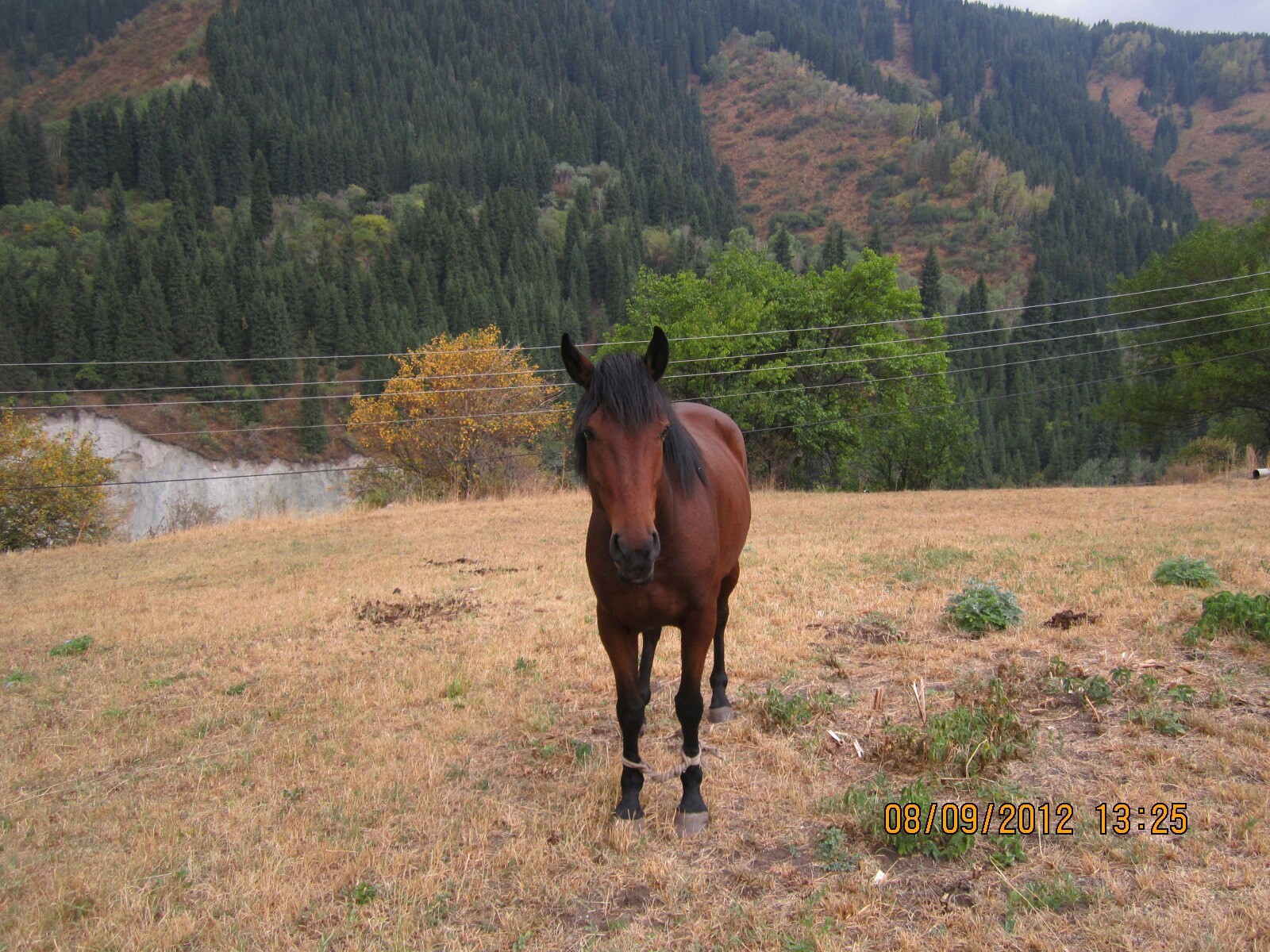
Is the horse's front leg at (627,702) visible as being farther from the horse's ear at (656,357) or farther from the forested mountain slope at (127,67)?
the forested mountain slope at (127,67)

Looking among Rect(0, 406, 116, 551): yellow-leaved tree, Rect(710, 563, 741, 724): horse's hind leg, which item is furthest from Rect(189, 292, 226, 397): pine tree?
Rect(710, 563, 741, 724): horse's hind leg

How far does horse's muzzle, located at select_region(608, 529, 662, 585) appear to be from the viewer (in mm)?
3184

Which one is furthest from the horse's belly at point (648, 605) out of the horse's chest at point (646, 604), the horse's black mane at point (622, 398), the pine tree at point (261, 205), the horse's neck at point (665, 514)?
the pine tree at point (261, 205)

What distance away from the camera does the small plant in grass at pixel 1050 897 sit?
2922mm

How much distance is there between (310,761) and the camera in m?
4.99

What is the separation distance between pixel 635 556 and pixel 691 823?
1.68 metres

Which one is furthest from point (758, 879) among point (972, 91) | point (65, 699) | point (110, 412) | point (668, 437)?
point (972, 91)

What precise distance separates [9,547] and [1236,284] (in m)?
53.4

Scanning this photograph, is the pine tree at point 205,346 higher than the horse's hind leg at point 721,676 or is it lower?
→ higher

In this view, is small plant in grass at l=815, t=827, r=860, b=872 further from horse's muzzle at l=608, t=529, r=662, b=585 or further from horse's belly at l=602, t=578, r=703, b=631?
horse's muzzle at l=608, t=529, r=662, b=585

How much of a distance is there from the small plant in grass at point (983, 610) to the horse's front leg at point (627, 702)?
4183mm

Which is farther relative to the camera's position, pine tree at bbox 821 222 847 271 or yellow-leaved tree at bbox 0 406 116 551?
pine tree at bbox 821 222 847 271

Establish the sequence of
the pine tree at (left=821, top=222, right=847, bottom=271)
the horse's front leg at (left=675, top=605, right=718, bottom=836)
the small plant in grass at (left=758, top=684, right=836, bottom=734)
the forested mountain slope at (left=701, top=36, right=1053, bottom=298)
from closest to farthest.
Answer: the horse's front leg at (left=675, top=605, right=718, bottom=836), the small plant in grass at (left=758, top=684, right=836, bottom=734), the pine tree at (left=821, top=222, right=847, bottom=271), the forested mountain slope at (left=701, top=36, right=1053, bottom=298)

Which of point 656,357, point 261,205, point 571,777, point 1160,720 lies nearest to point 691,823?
point 571,777
